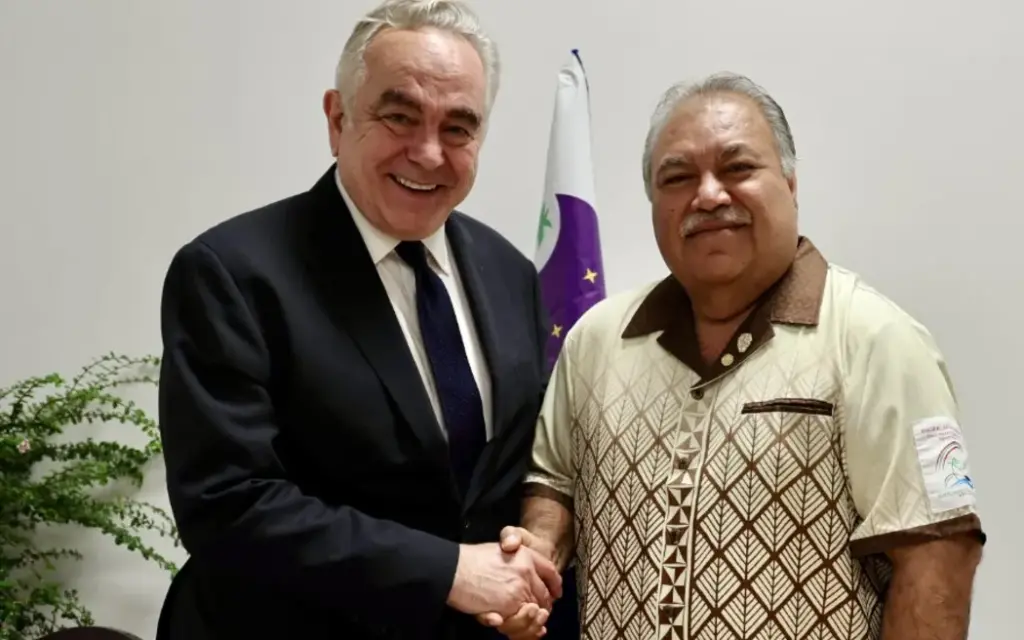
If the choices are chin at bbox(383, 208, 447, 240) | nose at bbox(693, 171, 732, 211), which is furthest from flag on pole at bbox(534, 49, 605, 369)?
nose at bbox(693, 171, 732, 211)

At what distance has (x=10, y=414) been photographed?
255 centimetres

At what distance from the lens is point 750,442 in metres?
1.43

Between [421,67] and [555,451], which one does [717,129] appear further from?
[555,451]

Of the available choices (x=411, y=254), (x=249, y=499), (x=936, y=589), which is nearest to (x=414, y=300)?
(x=411, y=254)

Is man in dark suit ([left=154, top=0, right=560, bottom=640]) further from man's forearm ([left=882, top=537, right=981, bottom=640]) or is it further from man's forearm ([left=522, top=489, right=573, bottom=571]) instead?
man's forearm ([left=882, top=537, right=981, bottom=640])

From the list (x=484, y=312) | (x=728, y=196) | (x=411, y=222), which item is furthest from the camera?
(x=484, y=312)

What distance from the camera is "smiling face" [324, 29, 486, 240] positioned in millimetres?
1552

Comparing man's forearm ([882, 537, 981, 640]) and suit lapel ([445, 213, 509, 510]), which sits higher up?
suit lapel ([445, 213, 509, 510])

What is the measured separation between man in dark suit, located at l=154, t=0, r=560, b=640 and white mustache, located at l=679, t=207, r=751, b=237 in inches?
14.8

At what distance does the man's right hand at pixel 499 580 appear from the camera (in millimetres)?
1470

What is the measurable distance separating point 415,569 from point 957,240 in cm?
161

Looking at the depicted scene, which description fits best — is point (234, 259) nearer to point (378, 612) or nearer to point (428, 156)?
point (428, 156)

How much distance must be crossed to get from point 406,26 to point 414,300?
1.41ft

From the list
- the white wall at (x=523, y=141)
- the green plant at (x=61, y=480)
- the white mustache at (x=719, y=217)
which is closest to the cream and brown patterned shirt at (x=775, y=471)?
the white mustache at (x=719, y=217)
